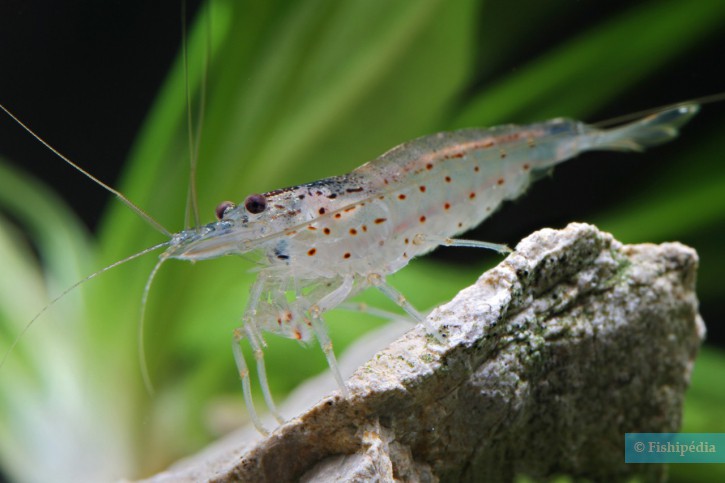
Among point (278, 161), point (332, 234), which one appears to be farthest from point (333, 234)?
point (278, 161)

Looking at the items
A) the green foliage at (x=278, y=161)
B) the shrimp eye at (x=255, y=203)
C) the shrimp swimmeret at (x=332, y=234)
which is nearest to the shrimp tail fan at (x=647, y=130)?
the green foliage at (x=278, y=161)

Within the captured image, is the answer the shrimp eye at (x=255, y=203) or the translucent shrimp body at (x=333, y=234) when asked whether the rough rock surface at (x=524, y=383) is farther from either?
the shrimp eye at (x=255, y=203)

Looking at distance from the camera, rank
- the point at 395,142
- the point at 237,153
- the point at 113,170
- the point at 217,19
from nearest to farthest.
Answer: the point at 395,142 < the point at 217,19 < the point at 237,153 < the point at 113,170

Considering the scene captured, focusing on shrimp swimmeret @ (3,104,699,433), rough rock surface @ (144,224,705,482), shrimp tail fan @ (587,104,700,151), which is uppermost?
shrimp tail fan @ (587,104,700,151)

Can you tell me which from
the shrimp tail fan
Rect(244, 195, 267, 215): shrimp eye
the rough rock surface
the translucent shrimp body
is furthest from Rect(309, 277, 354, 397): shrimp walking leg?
the shrimp tail fan

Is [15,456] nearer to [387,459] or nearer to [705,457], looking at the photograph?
[387,459]

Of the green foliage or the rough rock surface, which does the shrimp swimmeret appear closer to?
the rough rock surface

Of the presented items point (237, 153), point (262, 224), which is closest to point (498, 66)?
point (237, 153)
